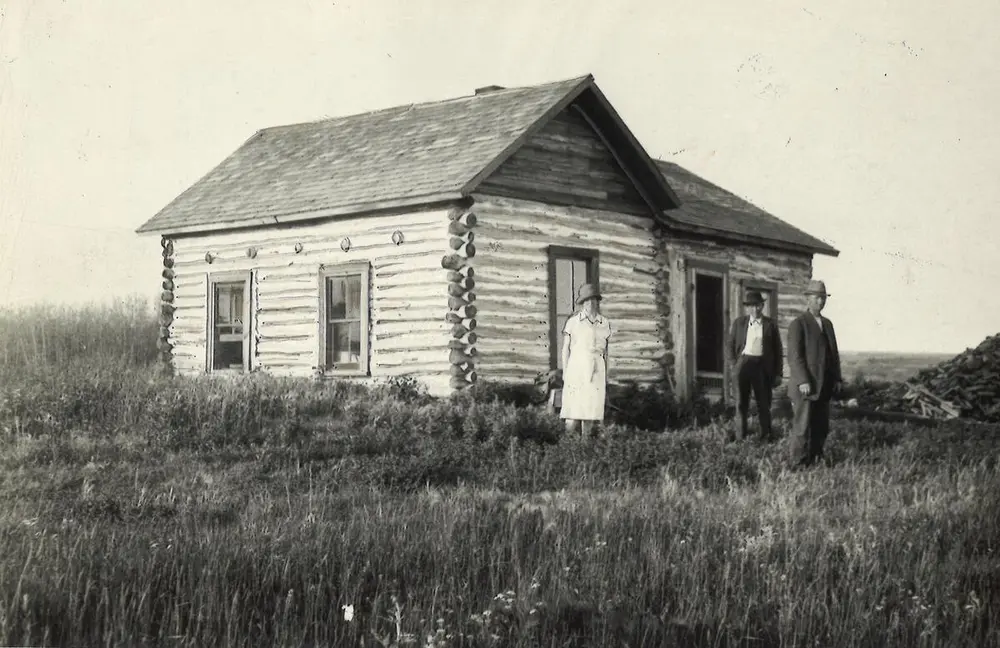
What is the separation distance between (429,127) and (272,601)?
1375cm

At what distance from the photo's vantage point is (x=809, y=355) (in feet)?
38.4

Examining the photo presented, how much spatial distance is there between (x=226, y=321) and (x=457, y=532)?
44.6 ft

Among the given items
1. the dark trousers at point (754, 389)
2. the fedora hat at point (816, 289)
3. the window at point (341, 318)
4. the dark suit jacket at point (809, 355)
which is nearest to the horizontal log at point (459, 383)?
the window at point (341, 318)

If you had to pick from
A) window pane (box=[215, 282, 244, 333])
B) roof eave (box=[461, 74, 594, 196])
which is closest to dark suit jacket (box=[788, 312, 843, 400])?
roof eave (box=[461, 74, 594, 196])

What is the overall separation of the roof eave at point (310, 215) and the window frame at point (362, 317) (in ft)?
2.77

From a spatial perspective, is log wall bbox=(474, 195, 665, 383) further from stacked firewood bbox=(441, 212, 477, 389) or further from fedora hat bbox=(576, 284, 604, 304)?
fedora hat bbox=(576, 284, 604, 304)

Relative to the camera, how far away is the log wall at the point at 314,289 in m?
16.9

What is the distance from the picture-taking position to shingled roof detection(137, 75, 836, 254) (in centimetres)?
1709

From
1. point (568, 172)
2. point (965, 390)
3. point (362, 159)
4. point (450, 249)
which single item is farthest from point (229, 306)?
point (965, 390)

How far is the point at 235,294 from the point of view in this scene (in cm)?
2058

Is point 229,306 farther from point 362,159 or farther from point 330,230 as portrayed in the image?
point 362,159

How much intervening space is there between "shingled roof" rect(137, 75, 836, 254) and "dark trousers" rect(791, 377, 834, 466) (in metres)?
6.02

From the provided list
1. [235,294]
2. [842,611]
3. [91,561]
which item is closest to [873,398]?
[235,294]

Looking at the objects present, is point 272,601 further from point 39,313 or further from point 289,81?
Answer: point 39,313
